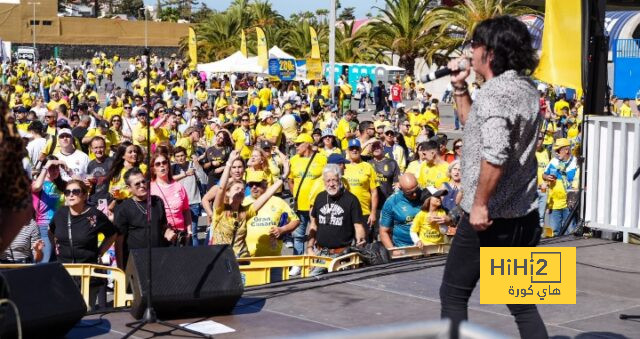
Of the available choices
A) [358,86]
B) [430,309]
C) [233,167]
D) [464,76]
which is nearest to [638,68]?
[358,86]

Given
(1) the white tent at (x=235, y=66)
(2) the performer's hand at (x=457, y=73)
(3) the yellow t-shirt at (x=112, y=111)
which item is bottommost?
(3) the yellow t-shirt at (x=112, y=111)

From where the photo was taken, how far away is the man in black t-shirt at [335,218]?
1038 cm

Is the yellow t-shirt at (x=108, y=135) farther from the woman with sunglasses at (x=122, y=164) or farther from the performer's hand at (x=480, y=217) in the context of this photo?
the performer's hand at (x=480, y=217)

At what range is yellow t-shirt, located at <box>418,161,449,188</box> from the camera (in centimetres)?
1257

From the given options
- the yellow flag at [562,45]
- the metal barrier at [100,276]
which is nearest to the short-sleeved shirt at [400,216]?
the yellow flag at [562,45]

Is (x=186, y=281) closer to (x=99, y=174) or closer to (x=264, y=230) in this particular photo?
(x=264, y=230)

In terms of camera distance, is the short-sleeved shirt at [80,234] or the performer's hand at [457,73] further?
the short-sleeved shirt at [80,234]

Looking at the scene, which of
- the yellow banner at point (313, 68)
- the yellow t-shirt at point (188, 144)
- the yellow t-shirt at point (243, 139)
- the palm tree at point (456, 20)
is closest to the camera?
the yellow t-shirt at point (188, 144)

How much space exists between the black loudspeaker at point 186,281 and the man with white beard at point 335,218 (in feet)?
10.5

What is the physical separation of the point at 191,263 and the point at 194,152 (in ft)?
34.6

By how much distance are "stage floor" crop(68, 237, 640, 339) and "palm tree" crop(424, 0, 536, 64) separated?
33.2 metres

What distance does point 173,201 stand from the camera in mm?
10219

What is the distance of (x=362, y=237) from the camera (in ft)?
33.8

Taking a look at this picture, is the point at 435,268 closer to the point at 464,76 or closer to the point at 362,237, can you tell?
the point at 362,237
